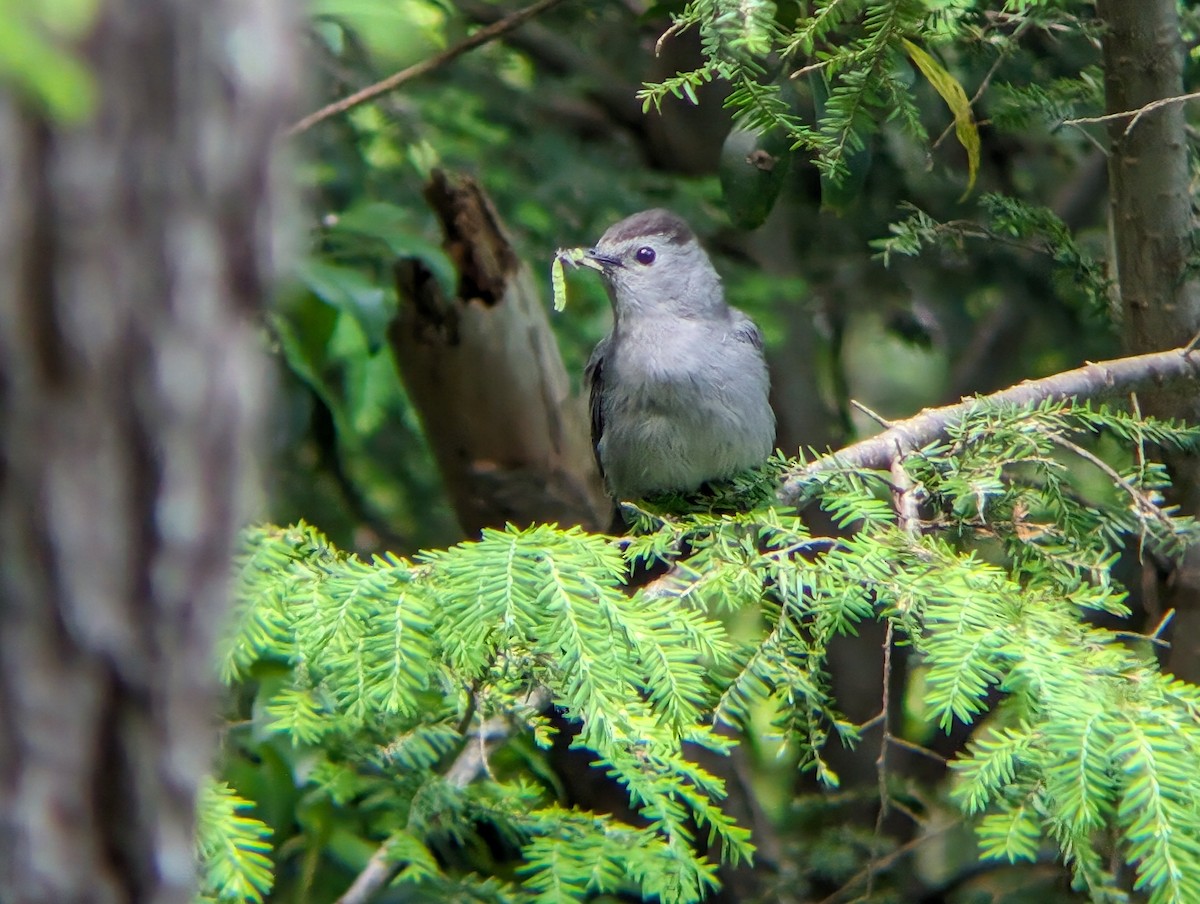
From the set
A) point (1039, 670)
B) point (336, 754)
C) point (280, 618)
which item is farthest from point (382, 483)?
point (1039, 670)

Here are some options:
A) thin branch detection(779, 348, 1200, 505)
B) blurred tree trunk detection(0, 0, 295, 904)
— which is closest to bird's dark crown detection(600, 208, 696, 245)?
thin branch detection(779, 348, 1200, 505)

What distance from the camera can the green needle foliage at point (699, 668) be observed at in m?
2.08

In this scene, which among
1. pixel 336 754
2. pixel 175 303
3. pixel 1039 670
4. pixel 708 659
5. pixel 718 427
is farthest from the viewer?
Result: pixel 718 427

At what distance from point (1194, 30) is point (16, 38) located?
3544mm

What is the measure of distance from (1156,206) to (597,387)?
180cm

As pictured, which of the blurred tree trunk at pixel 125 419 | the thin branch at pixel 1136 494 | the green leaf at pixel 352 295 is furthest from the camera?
the green leaf at pixel 352 295

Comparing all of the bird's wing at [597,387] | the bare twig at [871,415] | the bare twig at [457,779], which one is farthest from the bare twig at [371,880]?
the bird's wing at [597,387]

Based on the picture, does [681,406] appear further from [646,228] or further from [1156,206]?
[1156,206]

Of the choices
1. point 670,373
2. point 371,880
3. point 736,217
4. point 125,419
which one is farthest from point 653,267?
point 125,419

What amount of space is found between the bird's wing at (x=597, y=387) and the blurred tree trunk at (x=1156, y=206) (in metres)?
1.62

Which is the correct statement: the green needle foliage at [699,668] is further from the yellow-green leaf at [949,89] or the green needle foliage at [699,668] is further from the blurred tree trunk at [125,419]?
the blurred tree trunk at [125,419]

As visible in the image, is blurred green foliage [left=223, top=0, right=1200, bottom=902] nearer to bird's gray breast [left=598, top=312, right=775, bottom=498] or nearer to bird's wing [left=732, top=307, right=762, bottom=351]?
bird's wing [left=732, top=307, right=762, bottom=351]

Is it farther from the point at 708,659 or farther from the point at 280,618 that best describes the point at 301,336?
the point at 708,659

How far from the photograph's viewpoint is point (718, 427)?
3938mm
